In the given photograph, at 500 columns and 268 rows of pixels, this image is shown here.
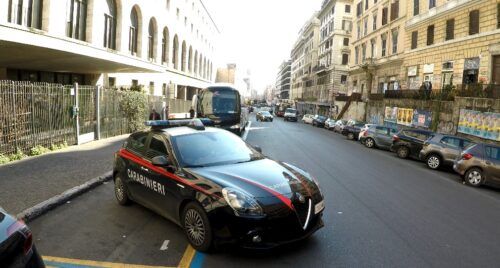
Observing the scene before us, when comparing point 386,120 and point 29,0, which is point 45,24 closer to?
point 29,0

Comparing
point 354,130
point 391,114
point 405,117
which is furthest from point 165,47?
point 405,117

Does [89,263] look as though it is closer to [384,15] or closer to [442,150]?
[442,150]

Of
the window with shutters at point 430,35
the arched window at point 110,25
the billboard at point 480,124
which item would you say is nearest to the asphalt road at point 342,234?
the billboard at point 480,124

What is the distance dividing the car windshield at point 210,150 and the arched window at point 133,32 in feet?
91.2

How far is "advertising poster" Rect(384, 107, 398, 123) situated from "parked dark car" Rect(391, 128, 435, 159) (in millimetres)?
15252

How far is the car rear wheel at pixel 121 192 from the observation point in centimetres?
726

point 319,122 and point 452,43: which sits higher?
point 452,43

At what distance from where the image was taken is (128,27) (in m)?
30.7

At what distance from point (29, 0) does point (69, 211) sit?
16610mm

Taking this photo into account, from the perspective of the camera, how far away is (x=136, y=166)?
6816 millimetres

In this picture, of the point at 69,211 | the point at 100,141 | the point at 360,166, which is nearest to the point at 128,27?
the point at 100,141

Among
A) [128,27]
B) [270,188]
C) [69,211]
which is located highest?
[128,27]

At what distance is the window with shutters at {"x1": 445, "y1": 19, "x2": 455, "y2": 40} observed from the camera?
98.7ft

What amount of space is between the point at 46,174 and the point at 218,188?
20.3ft
